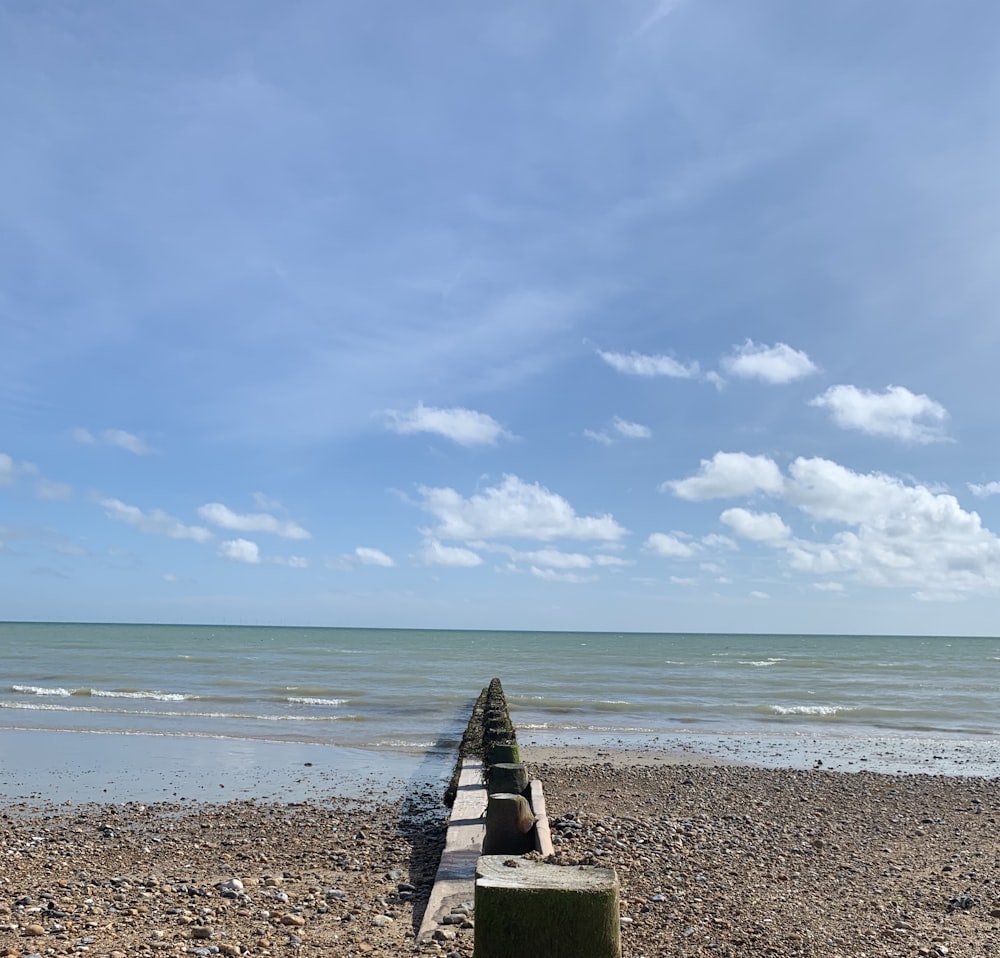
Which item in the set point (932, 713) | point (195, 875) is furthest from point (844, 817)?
point (932, 713)

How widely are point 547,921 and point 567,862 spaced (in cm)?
Answer: 422

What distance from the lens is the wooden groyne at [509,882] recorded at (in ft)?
11.1

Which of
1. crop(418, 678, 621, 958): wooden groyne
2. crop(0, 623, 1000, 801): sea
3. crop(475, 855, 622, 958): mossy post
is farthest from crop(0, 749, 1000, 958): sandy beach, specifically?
crop(475, 855, 622, 958): mossy post

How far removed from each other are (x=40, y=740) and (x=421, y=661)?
34.4 m

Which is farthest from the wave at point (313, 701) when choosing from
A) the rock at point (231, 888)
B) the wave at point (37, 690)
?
the rock at point (231, 888)

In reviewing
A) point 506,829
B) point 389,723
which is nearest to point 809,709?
point 389,723

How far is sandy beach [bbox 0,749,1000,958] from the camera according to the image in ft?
20.1

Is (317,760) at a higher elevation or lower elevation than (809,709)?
higher

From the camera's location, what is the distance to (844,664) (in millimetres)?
54969

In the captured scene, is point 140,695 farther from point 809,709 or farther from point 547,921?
point 547,921

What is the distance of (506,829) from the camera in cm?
762

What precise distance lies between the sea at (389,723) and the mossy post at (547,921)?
972 cm

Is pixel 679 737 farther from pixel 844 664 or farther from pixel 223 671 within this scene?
pixel 844 664

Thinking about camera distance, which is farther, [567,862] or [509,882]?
[567,862]
